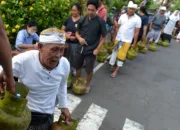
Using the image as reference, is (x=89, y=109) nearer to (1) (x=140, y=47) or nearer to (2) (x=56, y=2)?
(2) (x=56, y=2)

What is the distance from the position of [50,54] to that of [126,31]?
14.4ft

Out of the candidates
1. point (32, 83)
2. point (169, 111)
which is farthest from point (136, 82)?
point (32, 83)

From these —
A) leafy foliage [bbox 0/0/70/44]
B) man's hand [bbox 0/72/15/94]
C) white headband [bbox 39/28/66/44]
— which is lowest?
leafy foliage [bbox 0/0/70/44]

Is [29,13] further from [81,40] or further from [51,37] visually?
[51,37]

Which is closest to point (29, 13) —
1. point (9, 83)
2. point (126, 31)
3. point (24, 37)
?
point (24, 37)

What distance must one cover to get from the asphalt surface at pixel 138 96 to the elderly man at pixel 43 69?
209 cm

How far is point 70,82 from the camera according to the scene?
5242 millimetres

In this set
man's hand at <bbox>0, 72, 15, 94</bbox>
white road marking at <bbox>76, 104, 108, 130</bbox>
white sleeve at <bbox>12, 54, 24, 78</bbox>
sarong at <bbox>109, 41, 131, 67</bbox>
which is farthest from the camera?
sarong at <bbox>109, 41, 131, 67</bbox>

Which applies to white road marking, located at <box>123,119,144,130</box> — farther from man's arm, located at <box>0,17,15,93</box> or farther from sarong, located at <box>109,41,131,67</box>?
man's arm, located at <box>0,17,15,93</box>

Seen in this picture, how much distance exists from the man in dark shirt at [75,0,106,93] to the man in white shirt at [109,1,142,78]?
155cm

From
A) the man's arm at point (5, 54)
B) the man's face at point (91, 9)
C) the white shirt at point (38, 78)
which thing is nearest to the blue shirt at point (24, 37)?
the man's face at point (91, 9)

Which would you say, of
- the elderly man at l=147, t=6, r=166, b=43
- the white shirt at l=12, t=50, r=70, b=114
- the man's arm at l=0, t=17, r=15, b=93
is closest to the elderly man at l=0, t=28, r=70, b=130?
the white shirt at l=12, t=50, r=70, b=114

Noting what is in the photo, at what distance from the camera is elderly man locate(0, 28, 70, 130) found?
88.7 inches

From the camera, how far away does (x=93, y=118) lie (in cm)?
449
